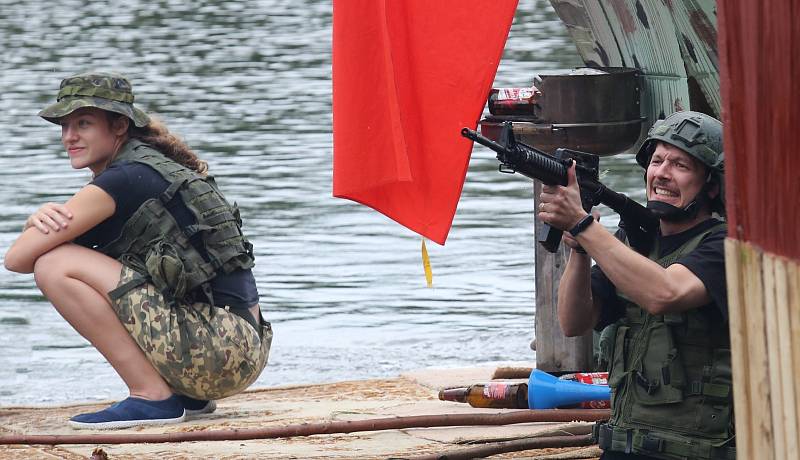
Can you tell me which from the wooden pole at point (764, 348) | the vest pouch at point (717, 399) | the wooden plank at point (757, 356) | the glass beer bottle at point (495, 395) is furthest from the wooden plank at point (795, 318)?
the glass beer bottle at point (495, 395)

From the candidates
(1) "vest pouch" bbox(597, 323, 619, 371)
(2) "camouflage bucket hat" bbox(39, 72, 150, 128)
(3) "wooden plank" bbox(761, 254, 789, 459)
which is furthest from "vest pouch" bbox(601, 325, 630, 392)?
(2) "camouflage bucket hat" bbox(39, 72, 150, 128)

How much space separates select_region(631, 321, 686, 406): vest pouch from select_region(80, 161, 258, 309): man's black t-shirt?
2163mm

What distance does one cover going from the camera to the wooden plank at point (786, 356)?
2.93 m

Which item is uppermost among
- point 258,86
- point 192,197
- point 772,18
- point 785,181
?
point 772,18

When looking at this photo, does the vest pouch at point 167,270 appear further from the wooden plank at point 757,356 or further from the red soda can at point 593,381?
the wooden plank at point 757,356

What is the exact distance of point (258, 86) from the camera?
738 inches

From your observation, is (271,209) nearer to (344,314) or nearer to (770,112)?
(344,314)

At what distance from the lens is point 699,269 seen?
3.88 meters

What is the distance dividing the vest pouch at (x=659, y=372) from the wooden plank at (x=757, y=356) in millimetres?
Answer: 837

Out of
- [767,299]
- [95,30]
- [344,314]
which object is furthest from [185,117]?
[767,299]

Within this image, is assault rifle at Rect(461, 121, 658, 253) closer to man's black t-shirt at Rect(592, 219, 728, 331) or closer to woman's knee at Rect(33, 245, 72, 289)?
man's black t-shirt at Rect(592, 219, 728, 331)

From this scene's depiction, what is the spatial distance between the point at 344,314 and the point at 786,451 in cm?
579

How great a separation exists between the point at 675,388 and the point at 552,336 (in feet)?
7.37

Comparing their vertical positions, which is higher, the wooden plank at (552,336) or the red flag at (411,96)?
the red flag at (411,96)
